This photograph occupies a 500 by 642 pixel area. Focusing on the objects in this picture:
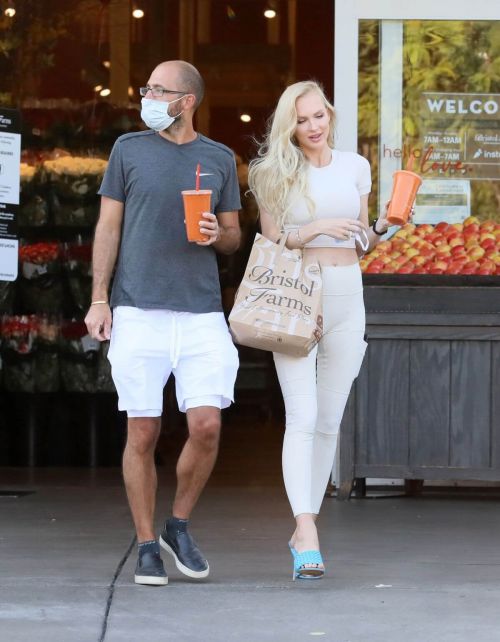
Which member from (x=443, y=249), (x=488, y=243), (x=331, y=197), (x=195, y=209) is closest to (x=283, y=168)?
(x=331, y=197)

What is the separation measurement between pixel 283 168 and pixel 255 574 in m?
1.54

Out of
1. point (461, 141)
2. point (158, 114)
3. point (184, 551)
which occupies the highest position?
point (461, 141)

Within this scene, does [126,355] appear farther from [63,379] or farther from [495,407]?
[63,379]

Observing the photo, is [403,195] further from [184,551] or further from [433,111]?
[433,111]

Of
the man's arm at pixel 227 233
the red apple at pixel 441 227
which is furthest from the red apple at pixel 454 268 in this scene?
the man's arm at pixel 227 233

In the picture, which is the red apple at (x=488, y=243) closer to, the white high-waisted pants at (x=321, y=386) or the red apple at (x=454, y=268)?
the red apple at (x=454, y=268)

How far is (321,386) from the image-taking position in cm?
549

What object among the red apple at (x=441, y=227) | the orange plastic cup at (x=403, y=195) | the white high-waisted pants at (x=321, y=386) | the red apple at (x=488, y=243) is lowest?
the white high-waisted pants at (x=321, y=386)

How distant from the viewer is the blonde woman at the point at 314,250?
527cm

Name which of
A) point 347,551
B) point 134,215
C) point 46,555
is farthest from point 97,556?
point 134,215

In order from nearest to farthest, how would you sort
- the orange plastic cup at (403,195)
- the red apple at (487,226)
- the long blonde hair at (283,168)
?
the orange plastic cup at (403,195) < the long blonde hair at (283,168) < the red apple at (487,226)

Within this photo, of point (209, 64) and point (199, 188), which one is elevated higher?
point (209, 64)

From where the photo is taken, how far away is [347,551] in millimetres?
5883

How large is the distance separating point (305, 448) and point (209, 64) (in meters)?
8.02
